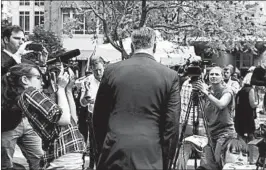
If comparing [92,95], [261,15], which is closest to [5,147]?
[92,95]

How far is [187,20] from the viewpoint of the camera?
1841 cm

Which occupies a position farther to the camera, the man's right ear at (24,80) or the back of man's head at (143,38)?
the man's right ear at (24,80)

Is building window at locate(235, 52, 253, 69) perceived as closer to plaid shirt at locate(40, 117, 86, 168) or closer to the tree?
the tree

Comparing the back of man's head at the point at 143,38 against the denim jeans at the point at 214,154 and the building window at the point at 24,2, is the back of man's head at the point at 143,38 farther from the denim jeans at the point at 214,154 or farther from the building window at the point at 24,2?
the building window at the point at 24,2

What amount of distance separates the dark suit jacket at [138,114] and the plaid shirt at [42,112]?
0.41 metres

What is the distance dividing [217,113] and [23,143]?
2992mm

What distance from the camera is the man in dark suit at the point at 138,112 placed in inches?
190

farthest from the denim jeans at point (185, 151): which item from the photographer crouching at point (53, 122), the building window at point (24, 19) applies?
the building window at point (24, 19)

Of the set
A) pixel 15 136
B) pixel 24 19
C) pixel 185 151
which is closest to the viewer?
pixel 15 136

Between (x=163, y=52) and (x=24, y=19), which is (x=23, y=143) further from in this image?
(x=24, y=19)

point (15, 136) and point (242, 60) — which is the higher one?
point (15, 136)

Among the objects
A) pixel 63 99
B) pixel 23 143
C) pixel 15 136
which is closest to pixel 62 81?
pixel 63 99

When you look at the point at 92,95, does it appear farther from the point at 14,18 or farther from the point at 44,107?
the point at 14,18

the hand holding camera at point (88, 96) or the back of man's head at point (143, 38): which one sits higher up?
the back of man's head at point (143, 38)
